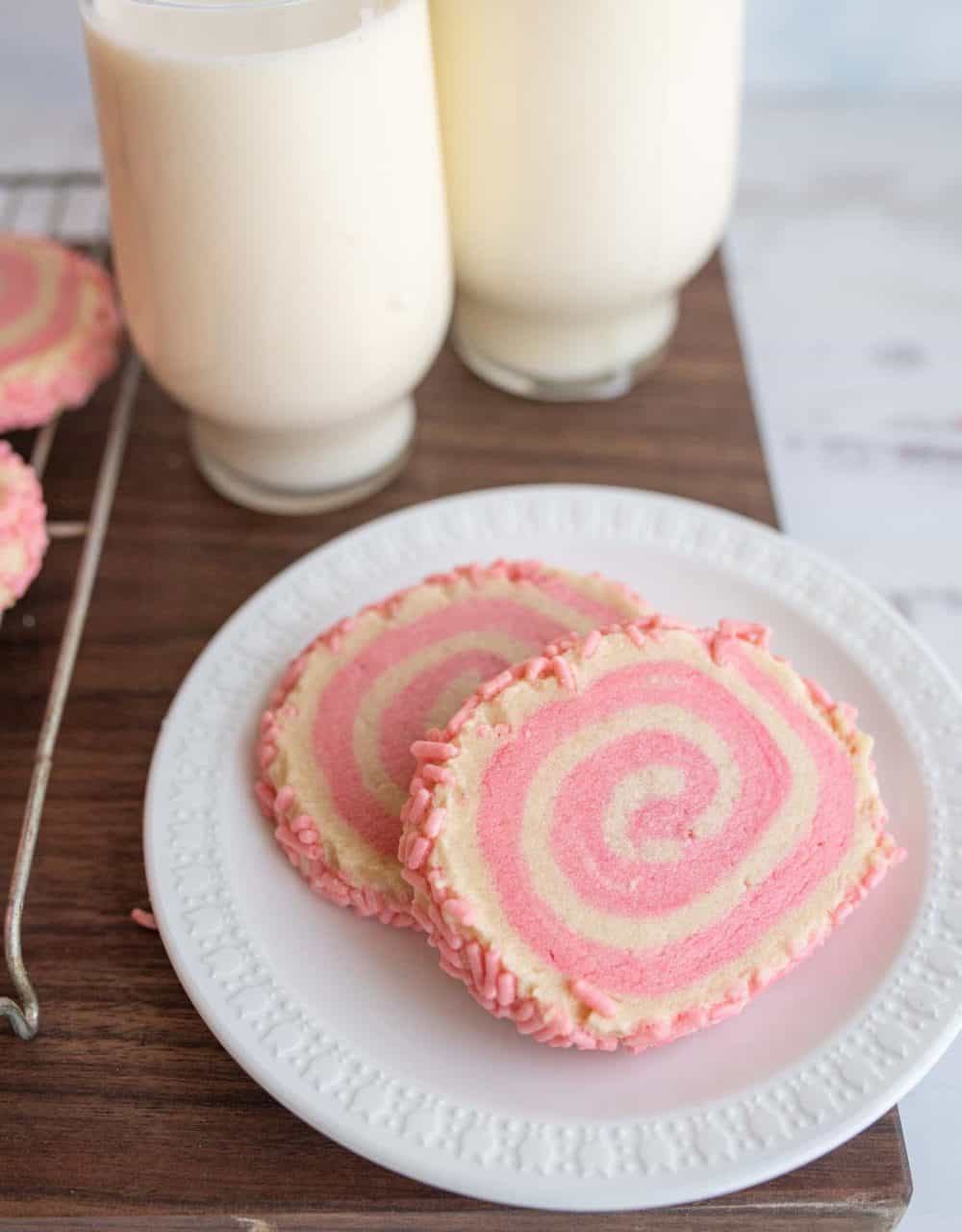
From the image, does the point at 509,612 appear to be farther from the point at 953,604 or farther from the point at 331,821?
the point at 953,604

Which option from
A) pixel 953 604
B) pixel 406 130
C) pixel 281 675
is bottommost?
pixel 953 604

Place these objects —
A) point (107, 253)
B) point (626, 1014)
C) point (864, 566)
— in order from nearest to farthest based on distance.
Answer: point (626, 1014)
point (864, 566)
point (107, 253)

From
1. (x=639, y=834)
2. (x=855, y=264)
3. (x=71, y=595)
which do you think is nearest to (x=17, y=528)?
(x=71, y=595)

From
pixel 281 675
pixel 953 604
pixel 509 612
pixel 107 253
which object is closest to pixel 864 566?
pixel 953 604

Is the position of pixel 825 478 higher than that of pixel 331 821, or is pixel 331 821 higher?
pixel 331 821

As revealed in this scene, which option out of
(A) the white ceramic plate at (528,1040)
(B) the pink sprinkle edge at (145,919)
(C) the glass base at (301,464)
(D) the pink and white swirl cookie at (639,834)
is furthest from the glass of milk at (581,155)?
(B) the pink sprinkle edge at (145,919)

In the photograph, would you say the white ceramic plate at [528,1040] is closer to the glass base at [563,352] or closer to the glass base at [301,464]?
the glass base at [301,464]
